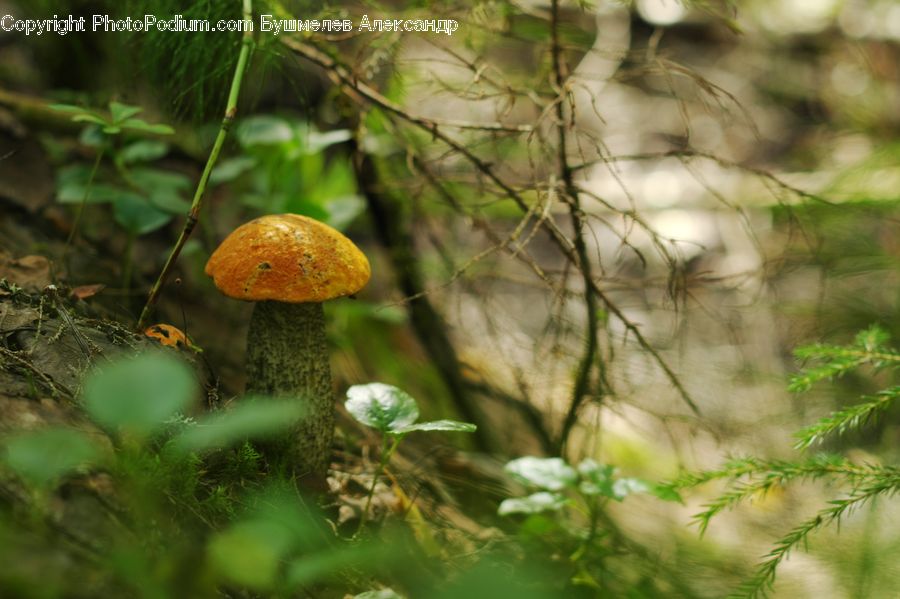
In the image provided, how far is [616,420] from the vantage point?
3.04 metres

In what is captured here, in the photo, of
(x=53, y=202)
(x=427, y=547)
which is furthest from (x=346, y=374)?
(x=53, y=202)

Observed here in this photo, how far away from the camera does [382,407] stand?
1.46 meters

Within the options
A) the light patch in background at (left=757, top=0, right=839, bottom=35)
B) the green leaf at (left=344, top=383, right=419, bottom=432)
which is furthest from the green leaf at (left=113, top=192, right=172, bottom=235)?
the light patch in background at (left=757, top=0, right=839, bottom=35)

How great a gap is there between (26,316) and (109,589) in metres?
0.85

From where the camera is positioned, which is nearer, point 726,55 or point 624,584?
point 624,584

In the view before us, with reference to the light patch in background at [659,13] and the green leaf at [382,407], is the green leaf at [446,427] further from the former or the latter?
the light patch in background at [659,13]

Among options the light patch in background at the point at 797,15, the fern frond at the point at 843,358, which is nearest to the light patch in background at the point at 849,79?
the light patch in background at the point at 797,15

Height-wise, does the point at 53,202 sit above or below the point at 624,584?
above

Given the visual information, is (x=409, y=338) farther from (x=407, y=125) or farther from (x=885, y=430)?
(x=885, y=430)

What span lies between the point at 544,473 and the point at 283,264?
742 mm

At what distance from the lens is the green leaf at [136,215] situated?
2.16m

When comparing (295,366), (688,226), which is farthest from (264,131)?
(688,226)

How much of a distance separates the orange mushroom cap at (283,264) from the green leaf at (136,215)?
0.81m

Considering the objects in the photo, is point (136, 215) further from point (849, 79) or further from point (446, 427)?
point (849, 79)
